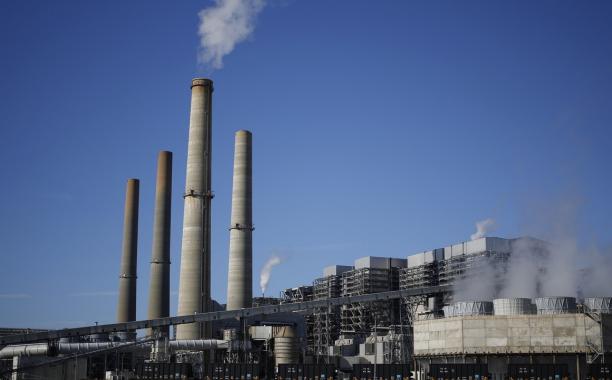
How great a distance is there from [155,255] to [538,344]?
171 ft

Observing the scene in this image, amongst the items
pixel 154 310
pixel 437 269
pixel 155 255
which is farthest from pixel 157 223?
pixel 437 269

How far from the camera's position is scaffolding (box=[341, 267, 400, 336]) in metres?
104

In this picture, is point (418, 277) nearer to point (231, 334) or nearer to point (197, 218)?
point (231, 334)

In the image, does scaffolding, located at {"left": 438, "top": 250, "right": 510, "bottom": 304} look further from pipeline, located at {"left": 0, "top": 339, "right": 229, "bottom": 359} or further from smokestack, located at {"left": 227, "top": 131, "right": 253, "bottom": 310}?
pipeline, located at {"left": 0, "top": 339, "right": 229, "bottom": 359}

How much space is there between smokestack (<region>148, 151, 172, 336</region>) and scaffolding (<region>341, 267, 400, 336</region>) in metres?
26.5

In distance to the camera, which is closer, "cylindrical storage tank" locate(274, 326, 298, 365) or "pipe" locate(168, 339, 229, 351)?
"pipe" locate(168, 339, 229, 351)

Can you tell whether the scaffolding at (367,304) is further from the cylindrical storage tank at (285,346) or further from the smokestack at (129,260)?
the smokestack at (129,260)

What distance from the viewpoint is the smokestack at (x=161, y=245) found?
310 feet

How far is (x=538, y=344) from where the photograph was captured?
59.2 m

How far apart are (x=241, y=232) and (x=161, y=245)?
1208 centimetres

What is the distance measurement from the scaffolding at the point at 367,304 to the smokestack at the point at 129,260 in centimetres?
2966

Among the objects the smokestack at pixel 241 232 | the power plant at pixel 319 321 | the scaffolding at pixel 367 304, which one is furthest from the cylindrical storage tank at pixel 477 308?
the smokestack at pixel 241 232

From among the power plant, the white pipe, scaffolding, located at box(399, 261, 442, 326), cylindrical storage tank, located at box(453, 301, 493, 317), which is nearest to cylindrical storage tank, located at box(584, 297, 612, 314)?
the power plant

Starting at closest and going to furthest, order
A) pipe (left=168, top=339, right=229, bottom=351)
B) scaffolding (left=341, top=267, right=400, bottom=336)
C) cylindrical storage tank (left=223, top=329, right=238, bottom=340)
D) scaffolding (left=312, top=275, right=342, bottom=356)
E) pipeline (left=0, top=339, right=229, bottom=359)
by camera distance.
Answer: pipeline (left=0, top=339, right=229, bottom=359) < pipe (left=168, top=339, right=229, bottom=351) < cylindrical storage tank (left=223, top=329, right=238, bottom=340) < scaffolding (left=341, top=267, right=400, bottom=336) < scaffolding (left=312, top=275, right=342, bottom=356)
